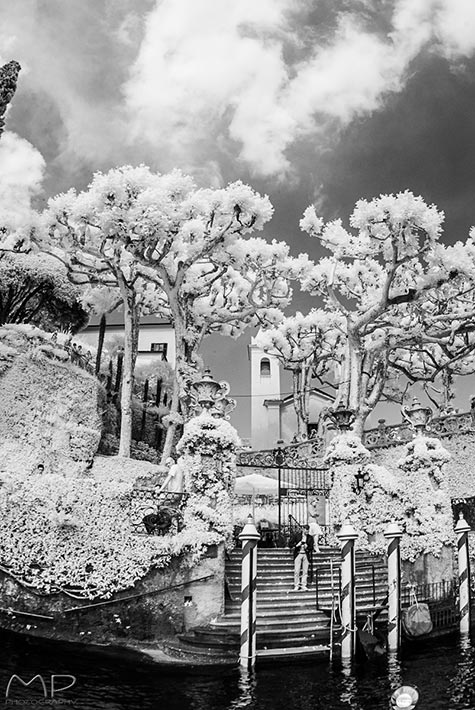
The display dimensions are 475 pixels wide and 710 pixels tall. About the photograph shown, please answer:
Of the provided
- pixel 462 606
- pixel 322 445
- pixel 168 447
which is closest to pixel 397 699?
pixel 462 606

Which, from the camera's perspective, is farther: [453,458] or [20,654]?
[453,458]

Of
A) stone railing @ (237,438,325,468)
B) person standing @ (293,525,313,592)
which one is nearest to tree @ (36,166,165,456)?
stone railing @ (237,438,325,468)

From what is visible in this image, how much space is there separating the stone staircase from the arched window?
103ft

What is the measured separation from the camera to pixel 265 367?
1879 inches

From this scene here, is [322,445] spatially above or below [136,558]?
→ above

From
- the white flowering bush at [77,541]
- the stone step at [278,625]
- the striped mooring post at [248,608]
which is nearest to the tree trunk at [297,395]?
the stone step at [278,625]

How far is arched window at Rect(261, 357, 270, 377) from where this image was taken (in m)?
47.4

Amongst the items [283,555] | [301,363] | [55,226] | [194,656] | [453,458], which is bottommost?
[194,656]

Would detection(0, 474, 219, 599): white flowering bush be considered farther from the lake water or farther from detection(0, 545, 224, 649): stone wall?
the lake water

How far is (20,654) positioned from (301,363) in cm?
2381

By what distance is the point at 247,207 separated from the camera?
21.5 metres

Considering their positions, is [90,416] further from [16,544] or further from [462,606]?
[462,606]

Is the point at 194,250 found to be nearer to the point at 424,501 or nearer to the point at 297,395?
the point at 424,501

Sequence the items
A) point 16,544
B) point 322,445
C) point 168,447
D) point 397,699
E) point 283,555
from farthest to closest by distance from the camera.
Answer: point 322,445 → point 168,447 → point 283,555 → point 16,544 → point 397,699
